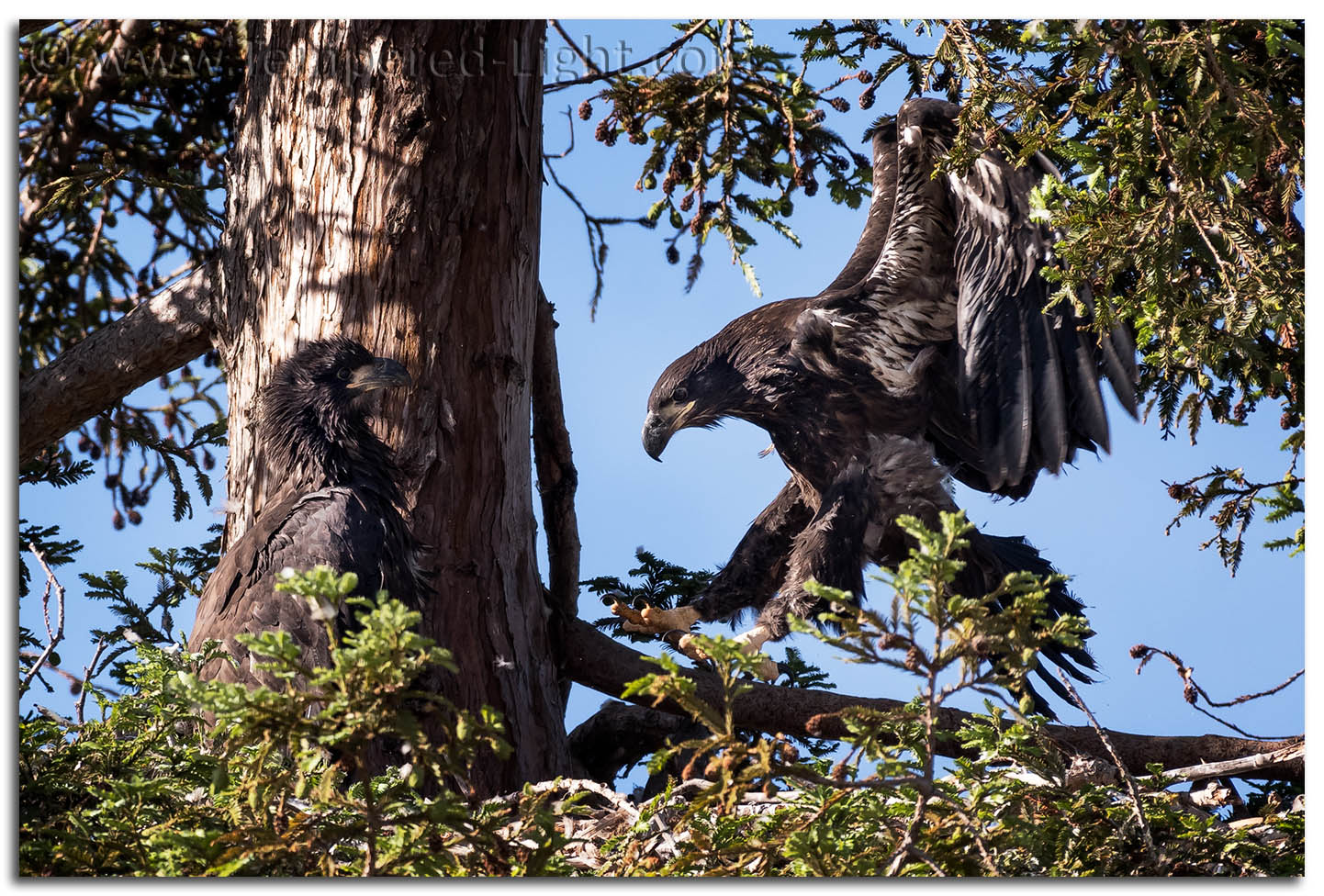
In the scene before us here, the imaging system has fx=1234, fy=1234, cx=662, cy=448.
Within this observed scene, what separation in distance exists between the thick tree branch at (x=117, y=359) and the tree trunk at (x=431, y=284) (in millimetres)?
353

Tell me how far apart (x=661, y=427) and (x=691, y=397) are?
183 millimetres

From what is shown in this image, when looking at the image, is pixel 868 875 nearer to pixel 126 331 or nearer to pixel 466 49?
pixel 466 49

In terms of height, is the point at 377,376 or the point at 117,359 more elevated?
the point at 117,359

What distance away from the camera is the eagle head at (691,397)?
205 inches

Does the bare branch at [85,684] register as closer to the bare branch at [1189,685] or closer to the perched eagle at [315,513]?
the perched eagle at [315,513]

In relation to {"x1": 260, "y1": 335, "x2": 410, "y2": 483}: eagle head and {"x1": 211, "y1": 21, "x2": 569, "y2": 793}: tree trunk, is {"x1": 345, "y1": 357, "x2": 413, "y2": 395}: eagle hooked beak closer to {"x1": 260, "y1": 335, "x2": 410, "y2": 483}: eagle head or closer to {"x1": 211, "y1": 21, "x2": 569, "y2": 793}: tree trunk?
{"x1": 260, "y1": 335, "x2": 410, "y2": 483}: eagle head

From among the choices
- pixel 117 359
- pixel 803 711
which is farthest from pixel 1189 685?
pixel 117 359

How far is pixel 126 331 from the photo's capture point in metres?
5.05

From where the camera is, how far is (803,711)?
4.53 meters

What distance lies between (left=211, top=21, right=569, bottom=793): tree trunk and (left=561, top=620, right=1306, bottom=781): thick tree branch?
0.64ft

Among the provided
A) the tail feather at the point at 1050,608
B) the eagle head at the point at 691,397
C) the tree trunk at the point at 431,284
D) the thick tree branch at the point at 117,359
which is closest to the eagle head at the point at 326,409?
the tree trunk at the point at 431,284

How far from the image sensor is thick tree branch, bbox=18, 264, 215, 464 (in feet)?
16.3

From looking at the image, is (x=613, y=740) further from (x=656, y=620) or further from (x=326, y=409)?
(x=326, y=409)
